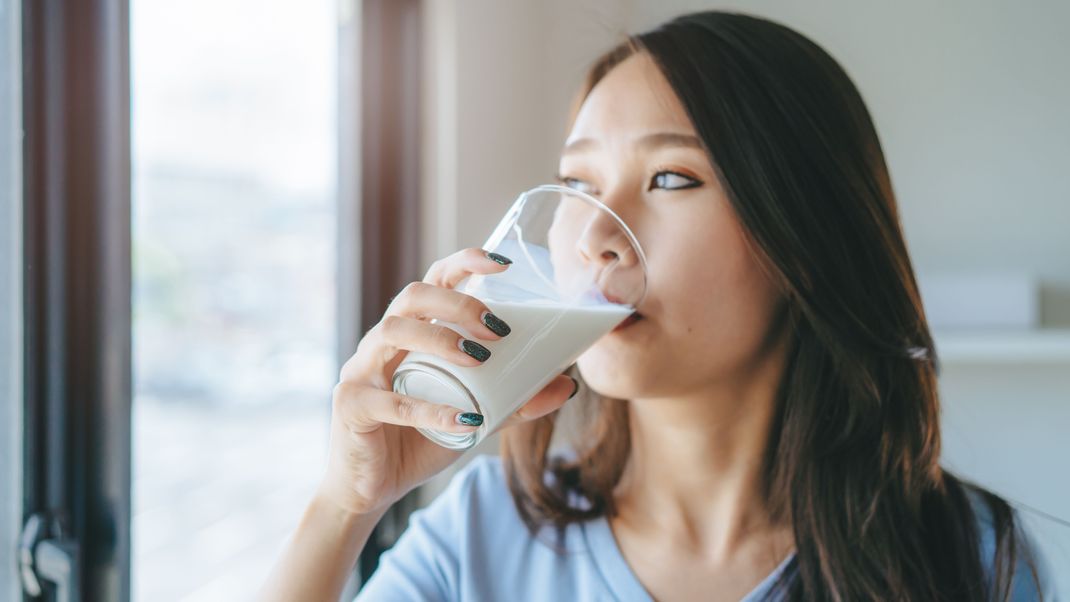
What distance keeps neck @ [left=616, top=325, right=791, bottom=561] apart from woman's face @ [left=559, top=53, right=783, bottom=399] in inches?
3.7

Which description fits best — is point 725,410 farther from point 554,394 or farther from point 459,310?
point 459,310

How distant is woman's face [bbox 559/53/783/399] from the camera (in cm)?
93

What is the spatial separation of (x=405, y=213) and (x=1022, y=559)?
1.53 meters

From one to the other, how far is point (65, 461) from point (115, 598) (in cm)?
25

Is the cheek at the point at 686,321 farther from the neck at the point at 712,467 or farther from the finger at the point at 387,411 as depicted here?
the finger at the point at 387,411

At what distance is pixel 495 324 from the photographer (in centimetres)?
69

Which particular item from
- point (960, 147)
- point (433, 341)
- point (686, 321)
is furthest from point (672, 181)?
point (960, 147)

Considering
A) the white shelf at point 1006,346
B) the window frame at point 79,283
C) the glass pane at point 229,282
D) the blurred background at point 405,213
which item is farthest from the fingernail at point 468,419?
the white shelf at point 1006,346

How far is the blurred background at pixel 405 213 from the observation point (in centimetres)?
169

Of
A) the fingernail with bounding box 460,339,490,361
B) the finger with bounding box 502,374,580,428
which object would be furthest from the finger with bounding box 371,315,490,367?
the finger with bounding box 502,374,580,428

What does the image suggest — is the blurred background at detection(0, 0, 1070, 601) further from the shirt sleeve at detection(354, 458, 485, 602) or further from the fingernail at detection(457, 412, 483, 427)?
the fingernail at detection(457, 412, 483, 427)

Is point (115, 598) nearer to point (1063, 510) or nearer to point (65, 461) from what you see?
point (65, 461)

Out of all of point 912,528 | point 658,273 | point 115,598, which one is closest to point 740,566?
point 912,528

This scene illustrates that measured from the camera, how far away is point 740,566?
1062 millimetres
